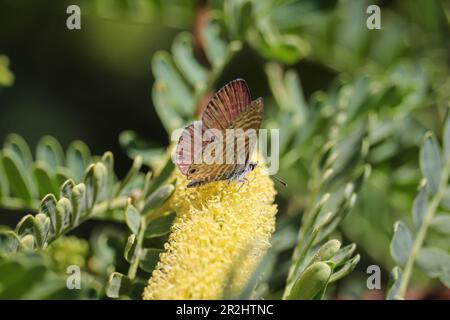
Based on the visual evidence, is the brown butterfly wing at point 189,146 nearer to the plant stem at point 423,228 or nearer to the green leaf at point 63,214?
the green leaf at point 63,214

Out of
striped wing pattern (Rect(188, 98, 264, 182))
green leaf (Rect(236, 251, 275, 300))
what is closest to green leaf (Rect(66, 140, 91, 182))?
striped wing pattern (Rect(188, 98, 264, 182))

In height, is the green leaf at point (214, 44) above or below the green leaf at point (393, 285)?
→ above

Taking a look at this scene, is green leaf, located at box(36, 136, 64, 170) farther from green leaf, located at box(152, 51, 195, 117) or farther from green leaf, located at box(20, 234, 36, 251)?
green leaf, located at box(20, 234, 36, 251)

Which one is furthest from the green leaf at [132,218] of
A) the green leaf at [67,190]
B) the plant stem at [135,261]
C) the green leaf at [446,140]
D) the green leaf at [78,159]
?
the green leaf at [446,140]

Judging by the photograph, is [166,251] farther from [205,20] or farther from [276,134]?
[205,20]

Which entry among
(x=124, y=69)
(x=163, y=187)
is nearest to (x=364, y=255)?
(x=163, y=187)

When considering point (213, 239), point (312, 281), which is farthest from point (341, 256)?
point (213, 239)

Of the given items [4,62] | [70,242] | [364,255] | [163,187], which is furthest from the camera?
[364,255]
